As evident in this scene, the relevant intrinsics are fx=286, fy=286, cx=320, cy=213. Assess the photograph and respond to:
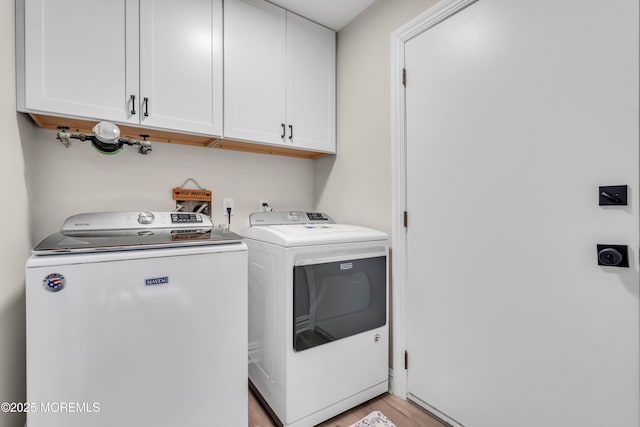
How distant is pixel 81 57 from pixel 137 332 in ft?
4.22

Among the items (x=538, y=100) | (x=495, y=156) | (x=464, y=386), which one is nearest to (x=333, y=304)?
(x=464, y=386)

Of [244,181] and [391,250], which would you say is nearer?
[391,250]

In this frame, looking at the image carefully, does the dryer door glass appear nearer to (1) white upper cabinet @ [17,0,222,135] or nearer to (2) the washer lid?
(2) the washer lid

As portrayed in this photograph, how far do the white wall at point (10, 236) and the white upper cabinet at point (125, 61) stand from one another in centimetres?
9

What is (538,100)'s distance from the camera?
3.86 ft

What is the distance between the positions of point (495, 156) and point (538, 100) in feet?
0.86

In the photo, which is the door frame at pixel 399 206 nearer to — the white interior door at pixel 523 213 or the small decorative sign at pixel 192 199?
the white interior door at pixel 523 213

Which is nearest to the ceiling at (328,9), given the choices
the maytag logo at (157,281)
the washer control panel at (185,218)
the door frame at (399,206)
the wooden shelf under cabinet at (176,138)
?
the door frame at (399,206)

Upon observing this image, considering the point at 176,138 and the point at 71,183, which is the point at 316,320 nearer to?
the point at 176,138

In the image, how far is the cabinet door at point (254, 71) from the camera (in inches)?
68.9

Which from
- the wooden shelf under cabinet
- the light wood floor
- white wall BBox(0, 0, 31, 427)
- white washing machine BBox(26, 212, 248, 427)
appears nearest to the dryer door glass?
white washing machine BBox(26, 212, 248, 427)

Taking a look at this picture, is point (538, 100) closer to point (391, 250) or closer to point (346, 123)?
point (391, 250)

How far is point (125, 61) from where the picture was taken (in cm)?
144

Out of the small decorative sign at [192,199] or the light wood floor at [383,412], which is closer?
the light wood floor at [383,412]
